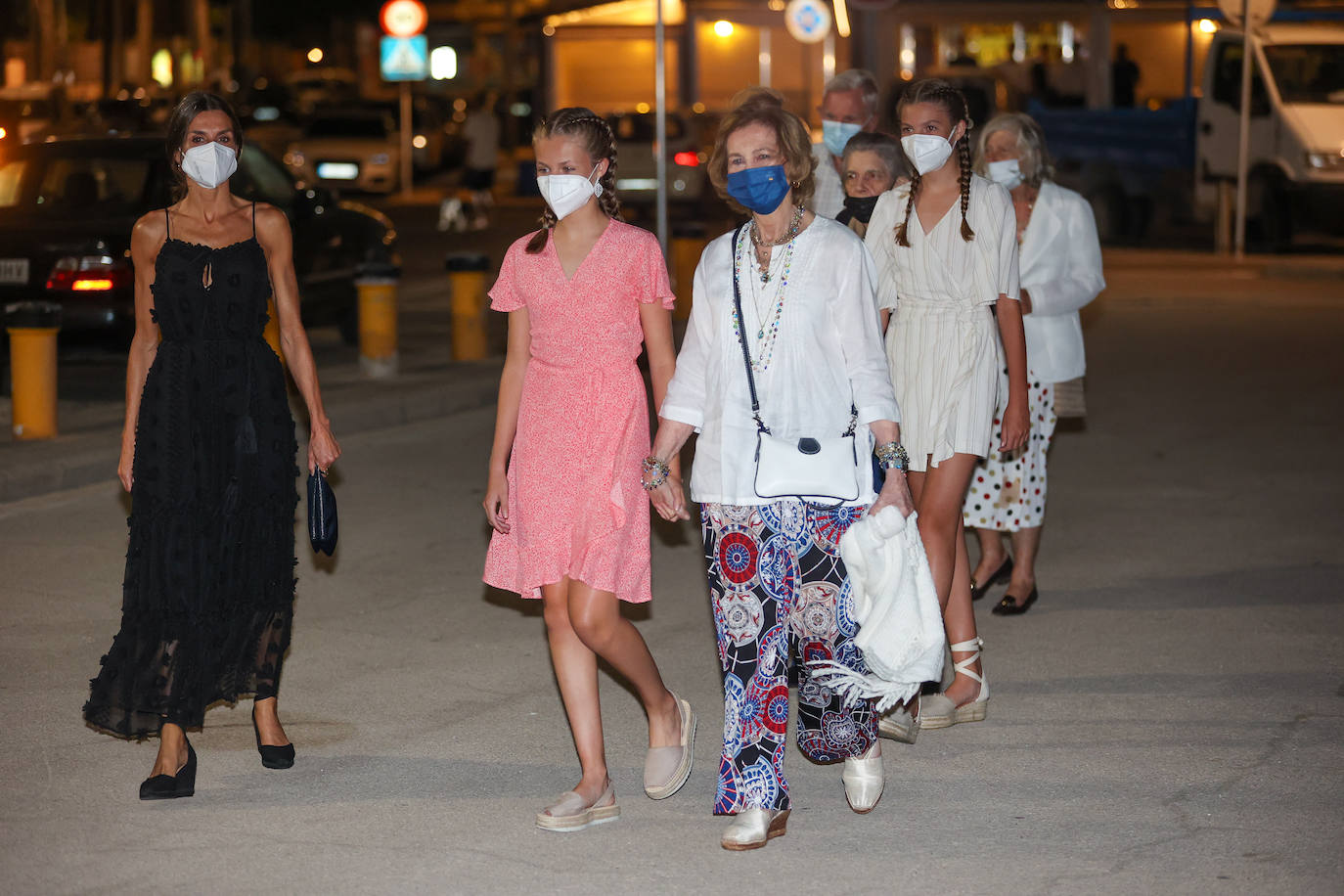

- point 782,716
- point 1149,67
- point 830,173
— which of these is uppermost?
point 1149,67

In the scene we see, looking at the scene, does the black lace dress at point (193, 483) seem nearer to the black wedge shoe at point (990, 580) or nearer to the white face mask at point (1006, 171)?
the white face mask at point (1006, 171)

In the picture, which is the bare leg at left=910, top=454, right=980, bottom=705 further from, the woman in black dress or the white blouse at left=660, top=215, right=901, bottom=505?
the woman in black dress

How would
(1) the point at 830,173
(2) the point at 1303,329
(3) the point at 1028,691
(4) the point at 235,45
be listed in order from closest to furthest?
1. (3) the point at 1028,691
2. (1) the point at 830,173
3. (2) the point at 1303,329
4. (4) the point at 235,45

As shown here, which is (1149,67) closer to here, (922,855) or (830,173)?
(830,173)

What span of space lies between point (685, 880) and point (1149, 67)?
3252 cm

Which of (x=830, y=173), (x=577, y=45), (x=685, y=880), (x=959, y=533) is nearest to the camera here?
(x=685, y=880)

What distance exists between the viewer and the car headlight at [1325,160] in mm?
21703

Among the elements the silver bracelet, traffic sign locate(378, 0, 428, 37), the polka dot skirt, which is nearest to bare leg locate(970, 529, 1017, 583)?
the polka dot skirt

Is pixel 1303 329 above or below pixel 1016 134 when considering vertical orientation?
below

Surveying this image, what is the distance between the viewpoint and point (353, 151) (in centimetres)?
3516

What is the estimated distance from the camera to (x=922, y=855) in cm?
472

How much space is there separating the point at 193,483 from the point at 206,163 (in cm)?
92

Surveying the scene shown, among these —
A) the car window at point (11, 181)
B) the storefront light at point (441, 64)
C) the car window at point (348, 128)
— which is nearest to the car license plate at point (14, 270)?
the car window at point (11, 181)

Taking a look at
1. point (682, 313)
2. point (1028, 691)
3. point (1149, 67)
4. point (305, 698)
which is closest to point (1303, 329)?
point (682, 313)
